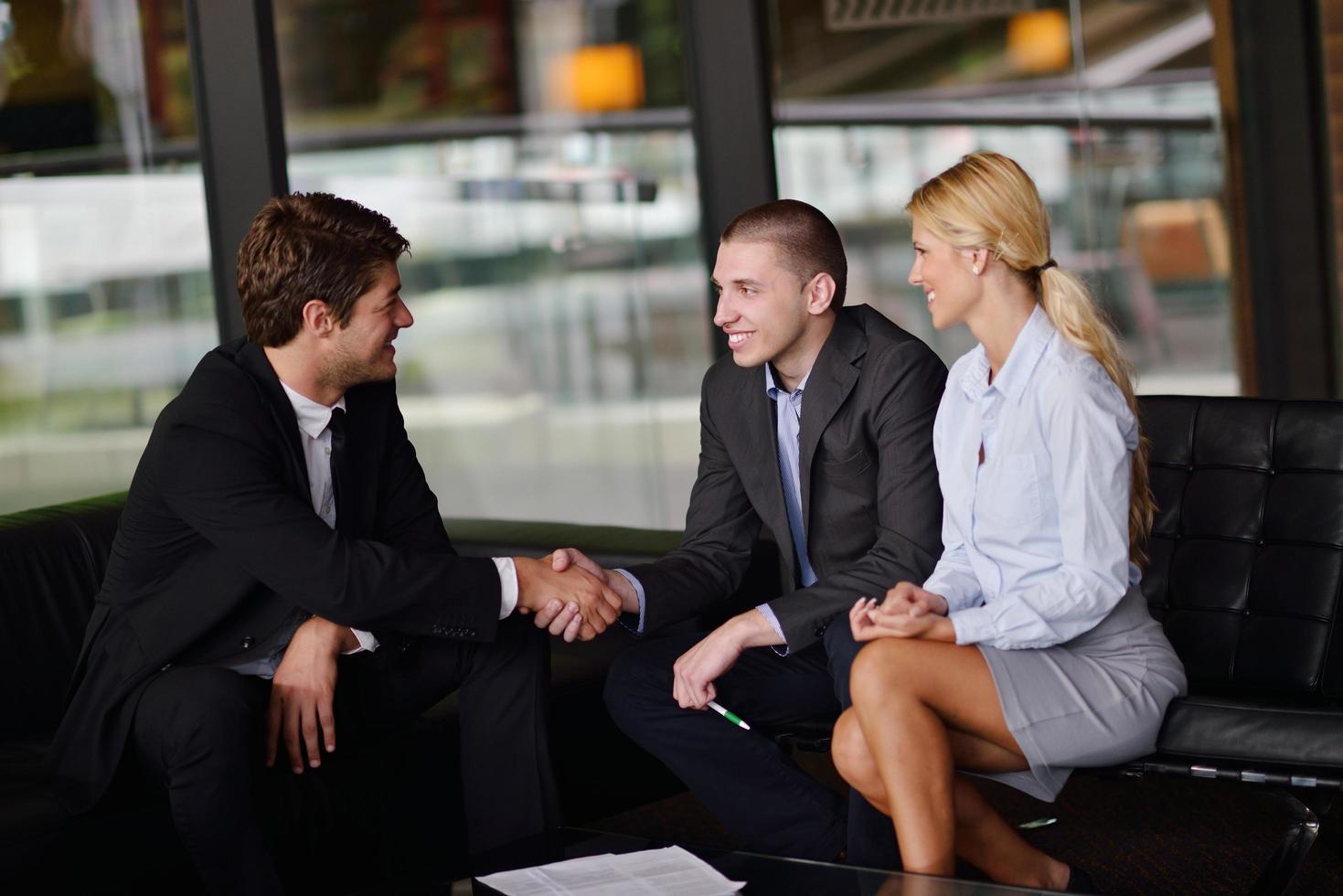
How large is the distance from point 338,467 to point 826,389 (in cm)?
90

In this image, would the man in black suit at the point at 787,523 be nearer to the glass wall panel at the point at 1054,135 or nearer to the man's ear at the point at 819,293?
A: the man's ear at the point at 819,293

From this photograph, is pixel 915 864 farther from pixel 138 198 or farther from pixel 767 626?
pixel 138 198

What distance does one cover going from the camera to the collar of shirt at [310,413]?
8.62 ft

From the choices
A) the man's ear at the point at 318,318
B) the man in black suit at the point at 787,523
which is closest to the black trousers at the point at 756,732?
the man in black suit at the point at 787,523

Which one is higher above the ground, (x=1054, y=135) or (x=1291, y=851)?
(x=1054, y=135)

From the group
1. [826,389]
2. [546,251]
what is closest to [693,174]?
[546,251]

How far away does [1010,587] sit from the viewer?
7.63ft

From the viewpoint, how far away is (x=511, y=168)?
524 centimetres

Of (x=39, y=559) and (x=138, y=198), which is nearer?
(x=39, y=559)

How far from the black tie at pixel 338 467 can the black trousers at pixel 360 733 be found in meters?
0.25

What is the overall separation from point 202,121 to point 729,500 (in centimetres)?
166

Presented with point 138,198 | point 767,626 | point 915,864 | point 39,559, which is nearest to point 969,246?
point 767,626

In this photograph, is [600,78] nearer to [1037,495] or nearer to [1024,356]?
[1024,356]

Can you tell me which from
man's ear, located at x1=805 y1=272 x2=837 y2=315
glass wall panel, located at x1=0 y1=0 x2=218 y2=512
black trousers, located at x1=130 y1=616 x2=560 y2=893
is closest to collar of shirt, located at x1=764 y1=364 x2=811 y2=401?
man's ear, located at x1=805 y1=272 x2=837 y2=315
